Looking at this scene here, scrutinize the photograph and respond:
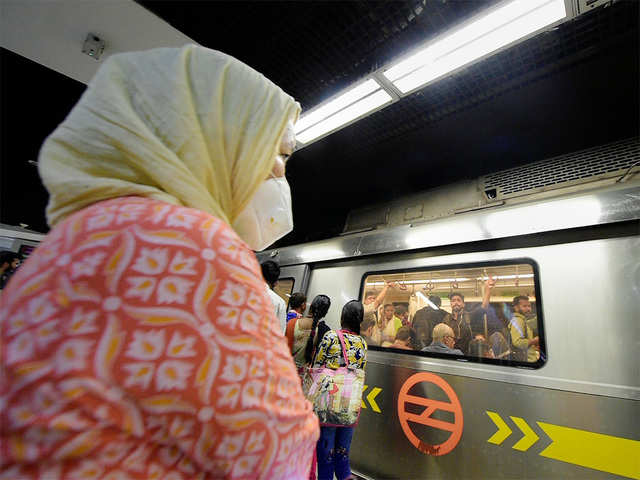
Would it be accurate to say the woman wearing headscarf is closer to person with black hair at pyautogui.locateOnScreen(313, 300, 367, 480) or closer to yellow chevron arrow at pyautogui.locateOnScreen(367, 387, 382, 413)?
person with black hair at pyautogui.locateOnScreen(313, 300, 367, 480)

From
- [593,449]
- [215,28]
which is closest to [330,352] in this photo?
[593,449]

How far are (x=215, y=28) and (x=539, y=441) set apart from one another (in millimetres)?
3436

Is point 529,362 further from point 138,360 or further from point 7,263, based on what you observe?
point 7,263

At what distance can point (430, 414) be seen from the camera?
206cm

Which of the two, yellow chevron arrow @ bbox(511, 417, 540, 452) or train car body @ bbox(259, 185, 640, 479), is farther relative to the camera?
Result: yellow chevron arrow @ bbox(511, 417, 540, 452)

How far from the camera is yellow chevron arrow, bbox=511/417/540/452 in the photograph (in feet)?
5.50

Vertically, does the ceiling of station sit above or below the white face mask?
above

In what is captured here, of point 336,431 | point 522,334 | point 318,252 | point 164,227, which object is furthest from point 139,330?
point 318,252

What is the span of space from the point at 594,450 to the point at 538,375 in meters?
0.38

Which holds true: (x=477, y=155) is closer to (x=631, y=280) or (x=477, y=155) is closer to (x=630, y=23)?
(x=630, y=23)

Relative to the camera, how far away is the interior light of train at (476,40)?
1678 millimetres

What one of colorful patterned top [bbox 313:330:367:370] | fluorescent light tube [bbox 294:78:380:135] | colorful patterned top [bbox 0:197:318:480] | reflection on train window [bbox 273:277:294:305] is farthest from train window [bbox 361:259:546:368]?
colorful patterned top [bbox 0:197:318:480]

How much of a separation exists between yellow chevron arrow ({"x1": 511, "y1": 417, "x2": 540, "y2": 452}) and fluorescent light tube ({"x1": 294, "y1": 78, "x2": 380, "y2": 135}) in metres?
2.49

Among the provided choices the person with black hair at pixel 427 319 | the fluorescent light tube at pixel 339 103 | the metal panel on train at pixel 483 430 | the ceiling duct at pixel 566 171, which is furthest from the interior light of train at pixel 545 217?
the fluorescent light tube at pixel 339 103
